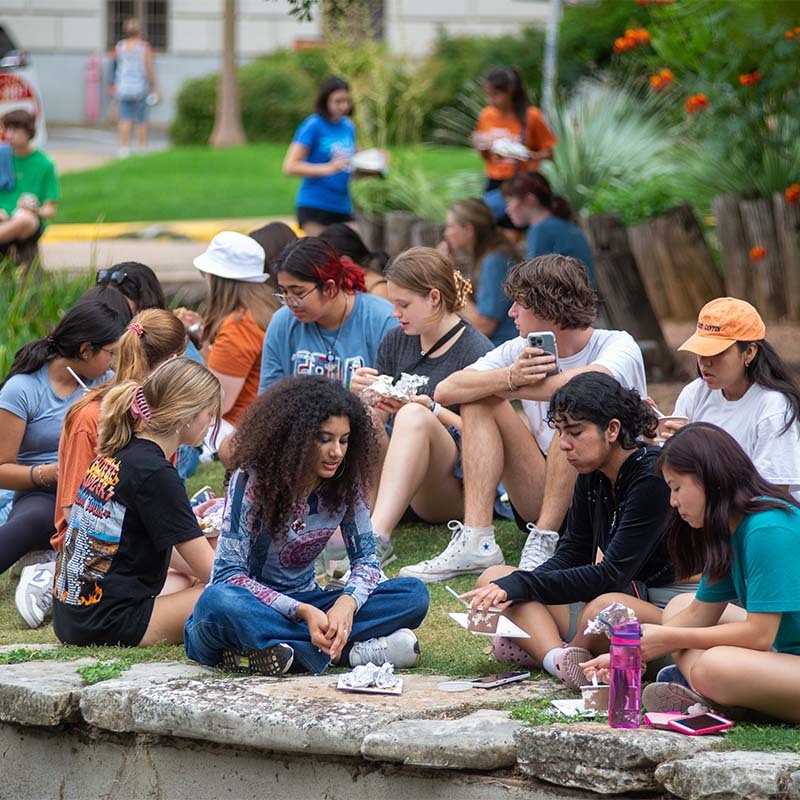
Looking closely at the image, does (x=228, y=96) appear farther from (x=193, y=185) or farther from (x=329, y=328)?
(x=329, y=328)

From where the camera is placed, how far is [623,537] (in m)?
4.37

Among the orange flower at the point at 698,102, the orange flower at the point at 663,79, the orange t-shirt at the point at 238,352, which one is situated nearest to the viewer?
the orange t-shirt at the point at 238,352

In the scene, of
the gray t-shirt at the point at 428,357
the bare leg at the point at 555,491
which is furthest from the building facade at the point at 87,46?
the bare leg at the point at 555,491

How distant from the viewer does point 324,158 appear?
1009 cm

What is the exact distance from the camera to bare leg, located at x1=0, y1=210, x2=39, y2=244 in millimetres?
9453

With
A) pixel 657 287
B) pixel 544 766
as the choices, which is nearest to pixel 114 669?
pixel 544 766

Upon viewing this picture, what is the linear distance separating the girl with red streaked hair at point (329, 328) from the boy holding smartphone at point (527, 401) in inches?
31.4

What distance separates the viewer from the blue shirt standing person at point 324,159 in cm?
993

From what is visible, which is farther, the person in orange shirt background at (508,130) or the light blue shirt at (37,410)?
the person in orange shirt background at (508,130)

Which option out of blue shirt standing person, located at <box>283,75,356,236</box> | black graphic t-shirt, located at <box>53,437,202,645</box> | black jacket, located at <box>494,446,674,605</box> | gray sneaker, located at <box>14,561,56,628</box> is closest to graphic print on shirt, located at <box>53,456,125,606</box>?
black graphic t-shirt, located at <box>53,437,202,645</box>

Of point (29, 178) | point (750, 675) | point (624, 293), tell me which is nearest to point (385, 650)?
point (750, 675)

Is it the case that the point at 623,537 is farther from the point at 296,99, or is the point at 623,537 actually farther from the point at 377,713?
the point at 296,99

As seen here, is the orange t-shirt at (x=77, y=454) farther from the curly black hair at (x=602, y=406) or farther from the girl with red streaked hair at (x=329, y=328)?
the curly black hair at (x=602, y=406)

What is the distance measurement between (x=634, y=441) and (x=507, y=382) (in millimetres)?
1001
